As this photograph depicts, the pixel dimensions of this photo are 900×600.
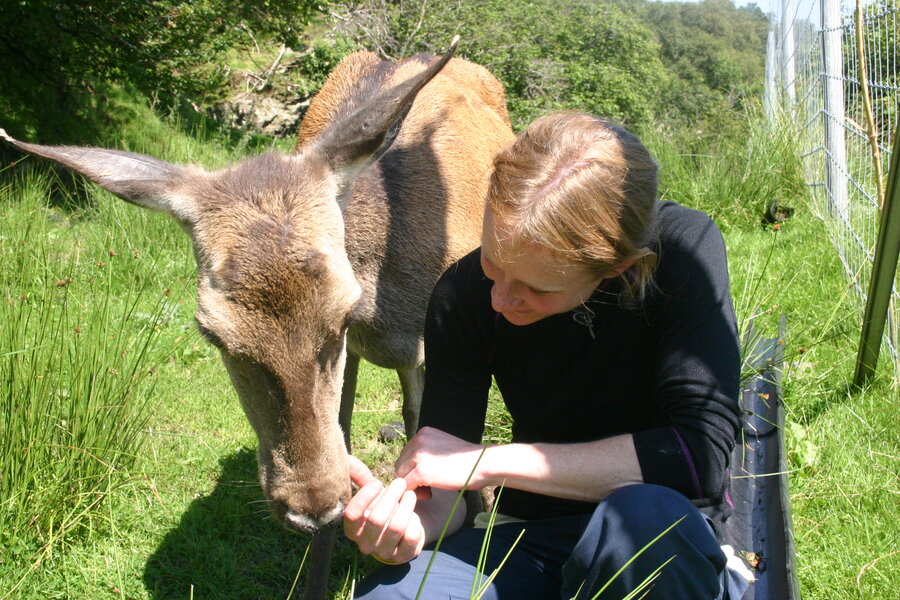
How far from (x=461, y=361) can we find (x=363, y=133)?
41.7 inches

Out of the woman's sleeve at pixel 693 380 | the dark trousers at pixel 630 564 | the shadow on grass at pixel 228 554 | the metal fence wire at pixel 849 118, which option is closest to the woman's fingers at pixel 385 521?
the dark trousers at pixel 630 564

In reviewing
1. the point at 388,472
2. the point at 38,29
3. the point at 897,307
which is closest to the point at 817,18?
the point at 897,307

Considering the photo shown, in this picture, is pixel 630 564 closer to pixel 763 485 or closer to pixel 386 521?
pixel 386 521

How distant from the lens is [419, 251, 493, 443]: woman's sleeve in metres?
2.76

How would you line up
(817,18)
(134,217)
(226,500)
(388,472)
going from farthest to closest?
(817,18) → (134,217) → (388,472) → (226,500)

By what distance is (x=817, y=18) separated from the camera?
738 cm

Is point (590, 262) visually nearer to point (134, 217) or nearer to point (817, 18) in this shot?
point (134, 217)

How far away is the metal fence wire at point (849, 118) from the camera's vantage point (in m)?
5.00

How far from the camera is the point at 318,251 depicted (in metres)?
2.79

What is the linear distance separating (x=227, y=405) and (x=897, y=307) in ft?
13.5

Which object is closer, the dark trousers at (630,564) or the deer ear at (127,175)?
the dark trousers at (630,564)

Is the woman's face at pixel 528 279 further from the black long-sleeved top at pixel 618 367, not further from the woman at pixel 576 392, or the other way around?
the black long-sleeved top at pixel 618 367

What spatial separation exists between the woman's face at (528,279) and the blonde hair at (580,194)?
0.11ft

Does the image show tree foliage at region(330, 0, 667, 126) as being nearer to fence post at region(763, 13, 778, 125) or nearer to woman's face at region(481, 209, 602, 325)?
fence post at region(763, 13, 778, 125)
